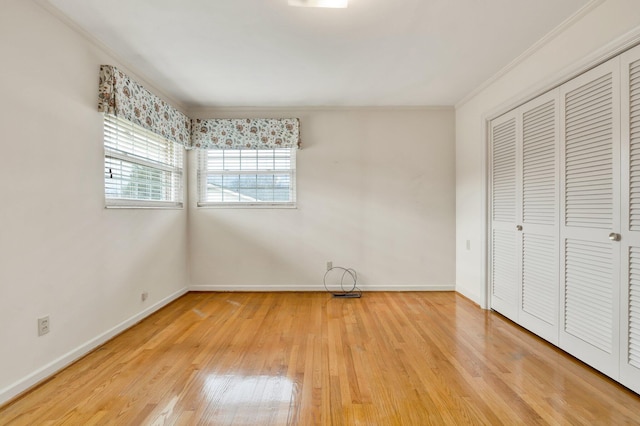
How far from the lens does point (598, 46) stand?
1876mm

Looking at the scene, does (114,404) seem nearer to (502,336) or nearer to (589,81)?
(502,336)

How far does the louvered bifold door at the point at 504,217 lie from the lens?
2775 millimetres

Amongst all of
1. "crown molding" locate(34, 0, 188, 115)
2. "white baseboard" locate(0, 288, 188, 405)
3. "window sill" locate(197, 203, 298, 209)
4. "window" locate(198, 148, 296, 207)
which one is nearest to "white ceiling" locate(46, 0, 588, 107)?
"crown molding" locate(34, 0, 188, 115)

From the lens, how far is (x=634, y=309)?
1704 mm

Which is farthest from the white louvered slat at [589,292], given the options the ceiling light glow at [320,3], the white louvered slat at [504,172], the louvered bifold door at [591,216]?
the ceiling light glow at [320,3]

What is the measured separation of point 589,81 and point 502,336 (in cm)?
204

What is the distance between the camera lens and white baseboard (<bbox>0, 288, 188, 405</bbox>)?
5.51 feet

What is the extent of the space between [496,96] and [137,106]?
3501 millimetres

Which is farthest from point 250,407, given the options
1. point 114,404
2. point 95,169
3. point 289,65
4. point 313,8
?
point 289,65

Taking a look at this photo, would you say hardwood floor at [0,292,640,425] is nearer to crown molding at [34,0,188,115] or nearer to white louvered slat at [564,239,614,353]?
white louvered slat at [564,239,614,353]

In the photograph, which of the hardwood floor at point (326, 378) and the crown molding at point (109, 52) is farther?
the crown molding at point (109, 52)

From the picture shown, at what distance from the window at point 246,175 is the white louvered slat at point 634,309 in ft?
10.4

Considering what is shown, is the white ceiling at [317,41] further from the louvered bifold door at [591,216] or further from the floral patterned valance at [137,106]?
the louvered bifold door at [591,216]

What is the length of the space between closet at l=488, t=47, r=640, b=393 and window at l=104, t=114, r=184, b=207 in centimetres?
365
